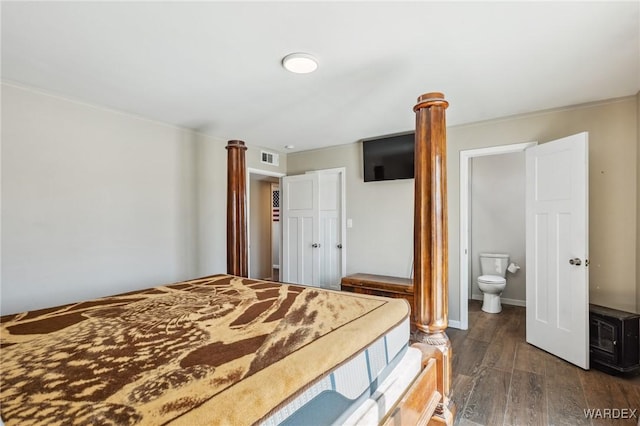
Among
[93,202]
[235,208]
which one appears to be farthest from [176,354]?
[93,202]

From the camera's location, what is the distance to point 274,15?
1.59 meters

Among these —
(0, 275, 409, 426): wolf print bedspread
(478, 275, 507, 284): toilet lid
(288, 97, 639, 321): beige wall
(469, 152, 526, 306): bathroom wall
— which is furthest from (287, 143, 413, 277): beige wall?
(0, 275, 409, 426): wolf print bedspread

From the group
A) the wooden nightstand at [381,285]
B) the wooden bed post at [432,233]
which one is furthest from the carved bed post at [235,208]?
the wooden bed post at [432,233]

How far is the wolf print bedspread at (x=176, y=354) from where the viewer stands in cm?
70

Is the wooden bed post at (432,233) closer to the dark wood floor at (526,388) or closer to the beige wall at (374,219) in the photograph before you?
the dark wood floor at (526,388)


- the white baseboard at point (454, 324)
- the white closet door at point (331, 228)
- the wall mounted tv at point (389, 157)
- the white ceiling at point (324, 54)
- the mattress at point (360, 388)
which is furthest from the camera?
the white closet door at point (331, 228)

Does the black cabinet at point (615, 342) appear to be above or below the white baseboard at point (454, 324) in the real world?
above

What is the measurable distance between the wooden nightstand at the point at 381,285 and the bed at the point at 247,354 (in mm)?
1610

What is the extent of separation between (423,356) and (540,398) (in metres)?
1.23

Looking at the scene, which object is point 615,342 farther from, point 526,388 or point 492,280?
point 492,280

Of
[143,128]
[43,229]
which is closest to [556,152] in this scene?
[143,128]

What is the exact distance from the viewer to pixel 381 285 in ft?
11.3

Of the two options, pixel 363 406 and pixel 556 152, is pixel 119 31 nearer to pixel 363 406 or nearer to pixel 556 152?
pixel 363 406

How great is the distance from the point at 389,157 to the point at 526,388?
2.67 metres
